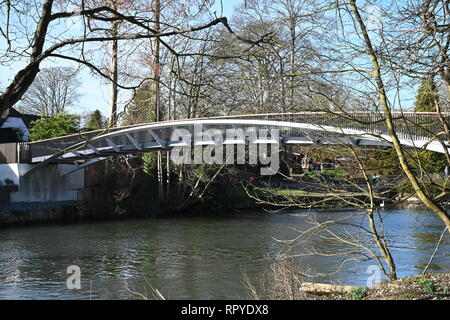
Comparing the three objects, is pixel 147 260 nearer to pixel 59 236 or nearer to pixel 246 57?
pixel 59 236

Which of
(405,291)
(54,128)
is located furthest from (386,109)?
(54,128)

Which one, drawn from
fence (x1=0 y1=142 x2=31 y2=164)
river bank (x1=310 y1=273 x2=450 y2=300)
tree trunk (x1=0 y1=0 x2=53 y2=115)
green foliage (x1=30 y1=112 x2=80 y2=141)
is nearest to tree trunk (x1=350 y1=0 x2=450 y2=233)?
river bank (x1=310 y1=273 x2=450 y2=300)

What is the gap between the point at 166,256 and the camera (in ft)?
50.1

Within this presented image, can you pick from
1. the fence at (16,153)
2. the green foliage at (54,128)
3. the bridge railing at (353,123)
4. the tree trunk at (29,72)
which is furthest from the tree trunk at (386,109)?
the green foliage at (54,128)

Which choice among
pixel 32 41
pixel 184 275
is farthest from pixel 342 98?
pixel 184 275

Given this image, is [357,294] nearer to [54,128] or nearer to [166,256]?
[166,256]

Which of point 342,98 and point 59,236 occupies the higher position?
point 342,98

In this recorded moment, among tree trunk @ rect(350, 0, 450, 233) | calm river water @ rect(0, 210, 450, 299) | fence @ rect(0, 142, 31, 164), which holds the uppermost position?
fence @ rect(0, 142, 31, 164)

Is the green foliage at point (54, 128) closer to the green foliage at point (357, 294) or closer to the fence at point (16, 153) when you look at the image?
the fence at point (16, 153)

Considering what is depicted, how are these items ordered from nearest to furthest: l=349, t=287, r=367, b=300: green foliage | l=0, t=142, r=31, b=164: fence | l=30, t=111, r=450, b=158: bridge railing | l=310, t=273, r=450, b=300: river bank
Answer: l=310, t=273, r=450, b=300: river bank < l=349, t=287, r=367, b=300: green foliage < l=30, t=111, r=450, b=158: bridge railing < l=0, t=142, r=31, b=164: fence

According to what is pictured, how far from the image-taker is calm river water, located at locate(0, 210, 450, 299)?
11.0m

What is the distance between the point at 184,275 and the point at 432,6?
8.29 metres

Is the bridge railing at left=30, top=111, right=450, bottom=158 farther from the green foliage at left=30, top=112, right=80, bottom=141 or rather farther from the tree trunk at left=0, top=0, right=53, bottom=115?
the green foliage at left=30, top=112, right=80, bottom=141

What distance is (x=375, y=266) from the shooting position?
11.4 metres
